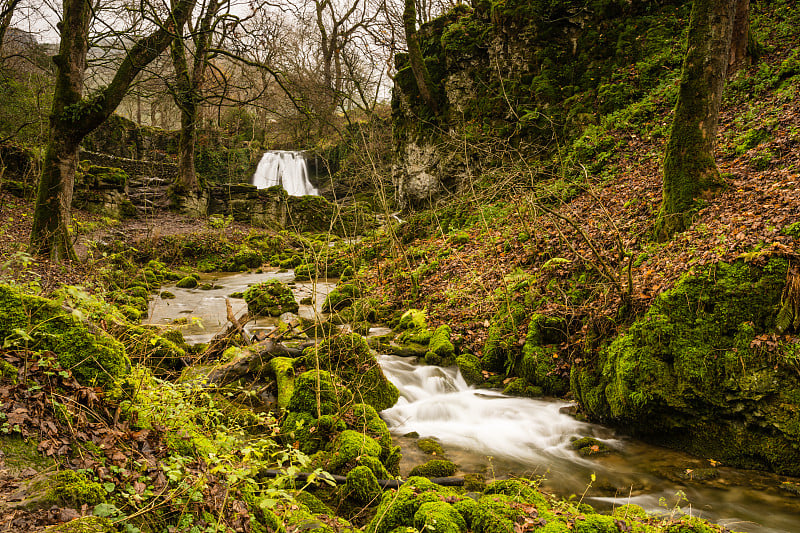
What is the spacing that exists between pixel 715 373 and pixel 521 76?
12596mm

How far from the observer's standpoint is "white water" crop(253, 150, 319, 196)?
30689 mm

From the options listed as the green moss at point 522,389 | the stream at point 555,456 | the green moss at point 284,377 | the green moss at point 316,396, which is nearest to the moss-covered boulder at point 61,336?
the stream at point 555,456

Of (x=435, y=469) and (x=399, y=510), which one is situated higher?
(x=399, y=510)

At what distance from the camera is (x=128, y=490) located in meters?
2.17

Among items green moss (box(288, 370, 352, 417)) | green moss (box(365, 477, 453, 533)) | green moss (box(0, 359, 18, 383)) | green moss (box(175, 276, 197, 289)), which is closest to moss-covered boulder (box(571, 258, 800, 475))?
green moss (box(365, 477, 453, 533))

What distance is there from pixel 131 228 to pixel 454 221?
13791 millimetres

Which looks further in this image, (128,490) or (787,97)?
(787,97)

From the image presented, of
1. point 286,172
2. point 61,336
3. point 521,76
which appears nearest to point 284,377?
point 61,336

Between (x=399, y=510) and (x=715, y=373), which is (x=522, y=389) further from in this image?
(x=399, y=510)

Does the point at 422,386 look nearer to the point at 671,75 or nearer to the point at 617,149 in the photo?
the point at 617,149

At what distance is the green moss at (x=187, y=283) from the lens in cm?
1376

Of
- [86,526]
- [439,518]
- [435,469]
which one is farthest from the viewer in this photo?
[435,469]

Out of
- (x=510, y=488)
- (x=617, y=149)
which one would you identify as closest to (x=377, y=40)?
(x=617, y=149)

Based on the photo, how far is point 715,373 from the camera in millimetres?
4781
